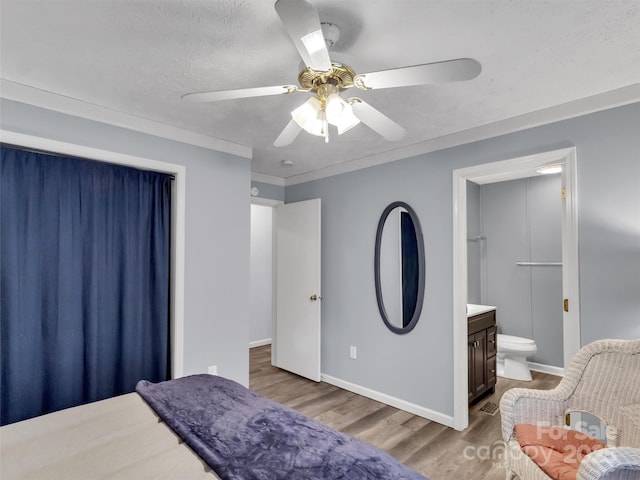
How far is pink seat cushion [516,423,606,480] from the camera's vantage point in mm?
1447

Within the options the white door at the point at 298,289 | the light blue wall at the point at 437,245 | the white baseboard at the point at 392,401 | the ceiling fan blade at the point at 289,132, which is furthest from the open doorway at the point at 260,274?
the ceiling fan blade at the point at 289,132

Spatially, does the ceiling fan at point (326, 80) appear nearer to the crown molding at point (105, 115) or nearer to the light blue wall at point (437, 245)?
the crown molding at point (105, 115)

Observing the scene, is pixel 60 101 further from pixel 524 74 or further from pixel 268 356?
pixel 268 356

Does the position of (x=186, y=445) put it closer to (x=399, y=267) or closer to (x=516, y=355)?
(x=399, y=267)

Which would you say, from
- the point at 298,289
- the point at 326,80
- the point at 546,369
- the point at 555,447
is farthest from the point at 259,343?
the point at 326,80

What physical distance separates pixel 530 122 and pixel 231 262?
2576mm

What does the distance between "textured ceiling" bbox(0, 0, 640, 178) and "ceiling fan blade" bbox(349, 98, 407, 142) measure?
31 cm

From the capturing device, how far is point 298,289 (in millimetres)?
4055

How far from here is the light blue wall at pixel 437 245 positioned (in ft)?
6.76

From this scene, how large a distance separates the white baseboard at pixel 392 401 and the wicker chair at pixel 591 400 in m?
1.18

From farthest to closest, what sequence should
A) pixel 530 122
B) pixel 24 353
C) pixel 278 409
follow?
pixel 530 122
pixel 24 353
pixel 278 409

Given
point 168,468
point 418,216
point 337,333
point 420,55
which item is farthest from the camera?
point 337,333

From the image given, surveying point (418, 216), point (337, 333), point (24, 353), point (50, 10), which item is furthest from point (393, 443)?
point (50, 10)

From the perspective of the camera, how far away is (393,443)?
2557mm
